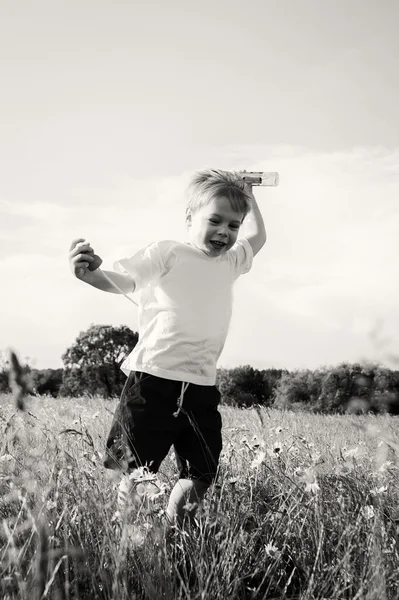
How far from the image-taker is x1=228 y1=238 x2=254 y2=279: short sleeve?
3250 millimetres

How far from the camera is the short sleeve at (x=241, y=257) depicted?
325cm

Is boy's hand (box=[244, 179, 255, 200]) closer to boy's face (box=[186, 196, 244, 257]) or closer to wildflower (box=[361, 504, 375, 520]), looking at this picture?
boy's face (box=[186, 196, 244, 257])

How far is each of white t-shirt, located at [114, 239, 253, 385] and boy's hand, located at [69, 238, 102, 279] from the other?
276 mm

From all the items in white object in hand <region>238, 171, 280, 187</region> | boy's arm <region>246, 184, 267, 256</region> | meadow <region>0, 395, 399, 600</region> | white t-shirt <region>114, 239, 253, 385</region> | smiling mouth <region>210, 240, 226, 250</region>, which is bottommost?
meadow <region>0, 395, 399, 600</region>

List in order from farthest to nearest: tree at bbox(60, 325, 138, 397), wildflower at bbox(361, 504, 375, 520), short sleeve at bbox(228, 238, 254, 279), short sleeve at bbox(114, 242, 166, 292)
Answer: tree at bbox(60, 325, 138, 397), short sleeve at bbox(228, 238, 254, 279), short sleeve at bbox(114, 242, 166, 292), wildflower at bbox(361, 504, 375, 520)

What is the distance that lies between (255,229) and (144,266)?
2.93ft

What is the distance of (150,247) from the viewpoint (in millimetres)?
2994

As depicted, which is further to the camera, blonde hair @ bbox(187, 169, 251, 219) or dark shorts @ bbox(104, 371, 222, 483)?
blonde hair @ bbox(187, 169, 251, 219)

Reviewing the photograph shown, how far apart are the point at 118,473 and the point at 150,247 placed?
107cm

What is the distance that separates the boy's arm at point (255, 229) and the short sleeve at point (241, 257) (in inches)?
2.8

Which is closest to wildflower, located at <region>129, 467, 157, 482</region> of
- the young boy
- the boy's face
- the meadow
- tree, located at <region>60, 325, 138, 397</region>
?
the meadow

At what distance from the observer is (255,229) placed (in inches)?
139

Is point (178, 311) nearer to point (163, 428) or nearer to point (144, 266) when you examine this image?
point (144, 266)

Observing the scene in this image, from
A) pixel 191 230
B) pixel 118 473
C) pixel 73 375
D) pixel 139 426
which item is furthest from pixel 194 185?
pixel 73 375
